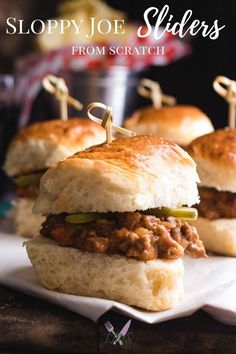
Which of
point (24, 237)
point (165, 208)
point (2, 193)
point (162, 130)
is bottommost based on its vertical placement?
point (2, 193)

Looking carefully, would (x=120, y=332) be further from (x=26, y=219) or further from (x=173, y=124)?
(x=173, y=124)

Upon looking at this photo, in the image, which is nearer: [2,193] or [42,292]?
[42,292]

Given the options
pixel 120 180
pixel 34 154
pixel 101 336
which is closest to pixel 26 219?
pixel 34 154

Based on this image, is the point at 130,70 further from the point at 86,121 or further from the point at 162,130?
the point at 86,121

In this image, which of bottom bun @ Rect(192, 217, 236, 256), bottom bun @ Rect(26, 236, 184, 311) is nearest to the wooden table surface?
bottom bun @ Rect(26, 236, 184, 311)

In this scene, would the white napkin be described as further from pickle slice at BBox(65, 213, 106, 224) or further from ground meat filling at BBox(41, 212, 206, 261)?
pickle slice at BBox(65, 213, 106, 224)

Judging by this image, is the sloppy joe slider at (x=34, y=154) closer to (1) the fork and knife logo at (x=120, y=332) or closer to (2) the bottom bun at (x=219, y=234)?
(2) the bottom bun at (x=219, y=234)

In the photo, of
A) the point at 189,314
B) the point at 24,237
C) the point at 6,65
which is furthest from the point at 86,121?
the point at 6,65

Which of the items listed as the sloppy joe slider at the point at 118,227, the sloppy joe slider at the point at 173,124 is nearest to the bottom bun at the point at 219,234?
the sloppy joe slider at the point at 118,227
